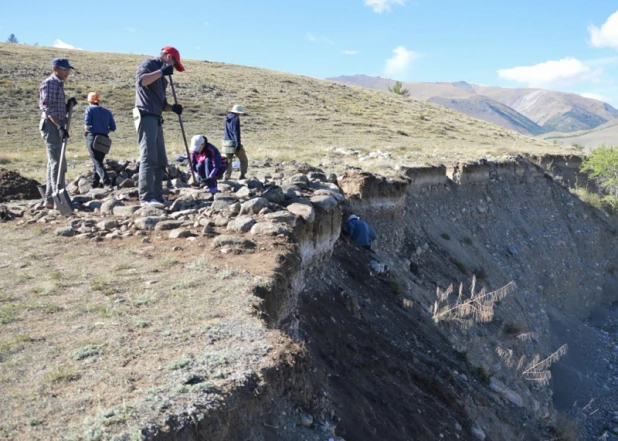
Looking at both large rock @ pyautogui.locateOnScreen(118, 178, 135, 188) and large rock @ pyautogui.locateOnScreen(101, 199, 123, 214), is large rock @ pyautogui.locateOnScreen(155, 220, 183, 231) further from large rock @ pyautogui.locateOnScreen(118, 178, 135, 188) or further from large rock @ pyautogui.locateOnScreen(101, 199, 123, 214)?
large rock @ pyautogui.locateOnScreen(118, 178, 135, 188)

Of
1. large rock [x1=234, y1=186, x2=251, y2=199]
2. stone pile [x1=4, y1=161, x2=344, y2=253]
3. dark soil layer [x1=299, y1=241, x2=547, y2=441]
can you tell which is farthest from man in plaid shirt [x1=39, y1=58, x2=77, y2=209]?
dark soil layer [x1=299, y1=241, x2=547, y2=441]

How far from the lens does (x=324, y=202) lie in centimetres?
754

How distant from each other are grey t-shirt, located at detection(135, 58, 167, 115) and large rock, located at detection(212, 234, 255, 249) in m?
2.24

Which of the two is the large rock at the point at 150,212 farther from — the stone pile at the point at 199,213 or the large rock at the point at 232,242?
the large rock at the point at 232,242

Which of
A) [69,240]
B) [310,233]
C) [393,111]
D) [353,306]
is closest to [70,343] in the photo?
[69,240]

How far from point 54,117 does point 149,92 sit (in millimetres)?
1468

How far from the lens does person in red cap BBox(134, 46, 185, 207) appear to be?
277 inches

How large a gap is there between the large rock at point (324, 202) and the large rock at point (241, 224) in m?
1.38

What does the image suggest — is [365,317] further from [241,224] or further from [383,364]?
[241,224]

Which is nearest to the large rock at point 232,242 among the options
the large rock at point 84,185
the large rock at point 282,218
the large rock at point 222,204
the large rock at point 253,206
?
the large rock at point 282,218

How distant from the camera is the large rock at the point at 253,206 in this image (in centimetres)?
657

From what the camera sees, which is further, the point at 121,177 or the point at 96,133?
the point at 121,177

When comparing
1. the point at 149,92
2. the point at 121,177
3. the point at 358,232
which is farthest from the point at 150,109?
the point at 358,232

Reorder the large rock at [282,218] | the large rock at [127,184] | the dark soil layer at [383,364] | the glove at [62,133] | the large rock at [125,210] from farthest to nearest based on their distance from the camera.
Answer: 1. the large rock at [127,184]
2. the glove at [62,133]
3. the large rock at [125,210]
4. the large rock at [282,218]
5. the dark soil layer at [383,364]
